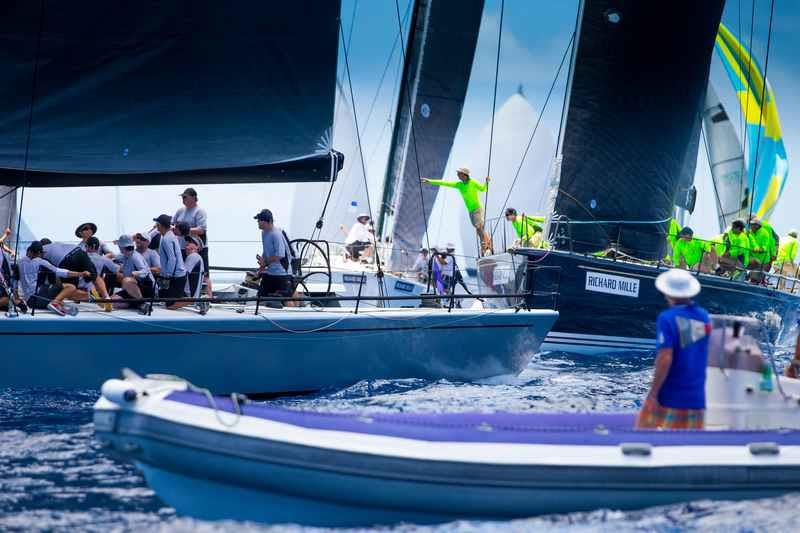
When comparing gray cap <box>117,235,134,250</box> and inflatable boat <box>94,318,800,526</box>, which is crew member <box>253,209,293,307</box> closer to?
gray cap <box>117,235,134,250</box>

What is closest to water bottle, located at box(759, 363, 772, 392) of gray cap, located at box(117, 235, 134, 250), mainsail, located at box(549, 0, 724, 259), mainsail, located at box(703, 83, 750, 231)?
gray cap, located at box(117, 235, 134, 250)

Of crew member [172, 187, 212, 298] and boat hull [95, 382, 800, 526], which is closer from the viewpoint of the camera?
boat hull [95, 382, 800, 526]

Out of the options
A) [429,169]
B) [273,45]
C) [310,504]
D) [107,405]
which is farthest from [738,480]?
[429,169]

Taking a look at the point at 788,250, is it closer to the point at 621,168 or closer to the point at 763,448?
the point at 621,168

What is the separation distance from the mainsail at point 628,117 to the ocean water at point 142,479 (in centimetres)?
473

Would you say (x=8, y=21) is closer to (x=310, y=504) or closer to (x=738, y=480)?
(x=310, y=504)

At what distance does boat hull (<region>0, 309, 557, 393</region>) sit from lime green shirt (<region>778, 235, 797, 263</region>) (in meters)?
11.0

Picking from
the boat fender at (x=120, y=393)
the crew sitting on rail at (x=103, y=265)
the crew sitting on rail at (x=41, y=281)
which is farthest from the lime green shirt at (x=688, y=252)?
the boat fender at (x=120, y=393)

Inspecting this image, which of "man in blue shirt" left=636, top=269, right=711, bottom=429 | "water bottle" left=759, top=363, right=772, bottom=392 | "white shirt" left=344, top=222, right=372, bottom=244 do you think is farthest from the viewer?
"white shirt" left=344, top=222, right=372, bottom=244

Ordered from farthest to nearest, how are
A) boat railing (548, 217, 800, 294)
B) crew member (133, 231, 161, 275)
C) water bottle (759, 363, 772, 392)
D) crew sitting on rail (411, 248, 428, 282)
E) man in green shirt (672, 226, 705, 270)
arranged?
crew sitting on rail (411, 248, 428, 282) < man in green shirt (672, 226, 705, 270) < boat railing (548, 217, 800, 294) < crew member (133, 231, 161, 275) < water bottle (759, 363, 772, 392)

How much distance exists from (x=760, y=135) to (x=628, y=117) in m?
15.2

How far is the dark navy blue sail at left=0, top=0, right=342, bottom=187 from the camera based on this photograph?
35.4 ft

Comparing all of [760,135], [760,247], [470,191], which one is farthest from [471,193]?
[760,135]

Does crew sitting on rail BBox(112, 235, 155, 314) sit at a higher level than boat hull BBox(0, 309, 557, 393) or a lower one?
higher
